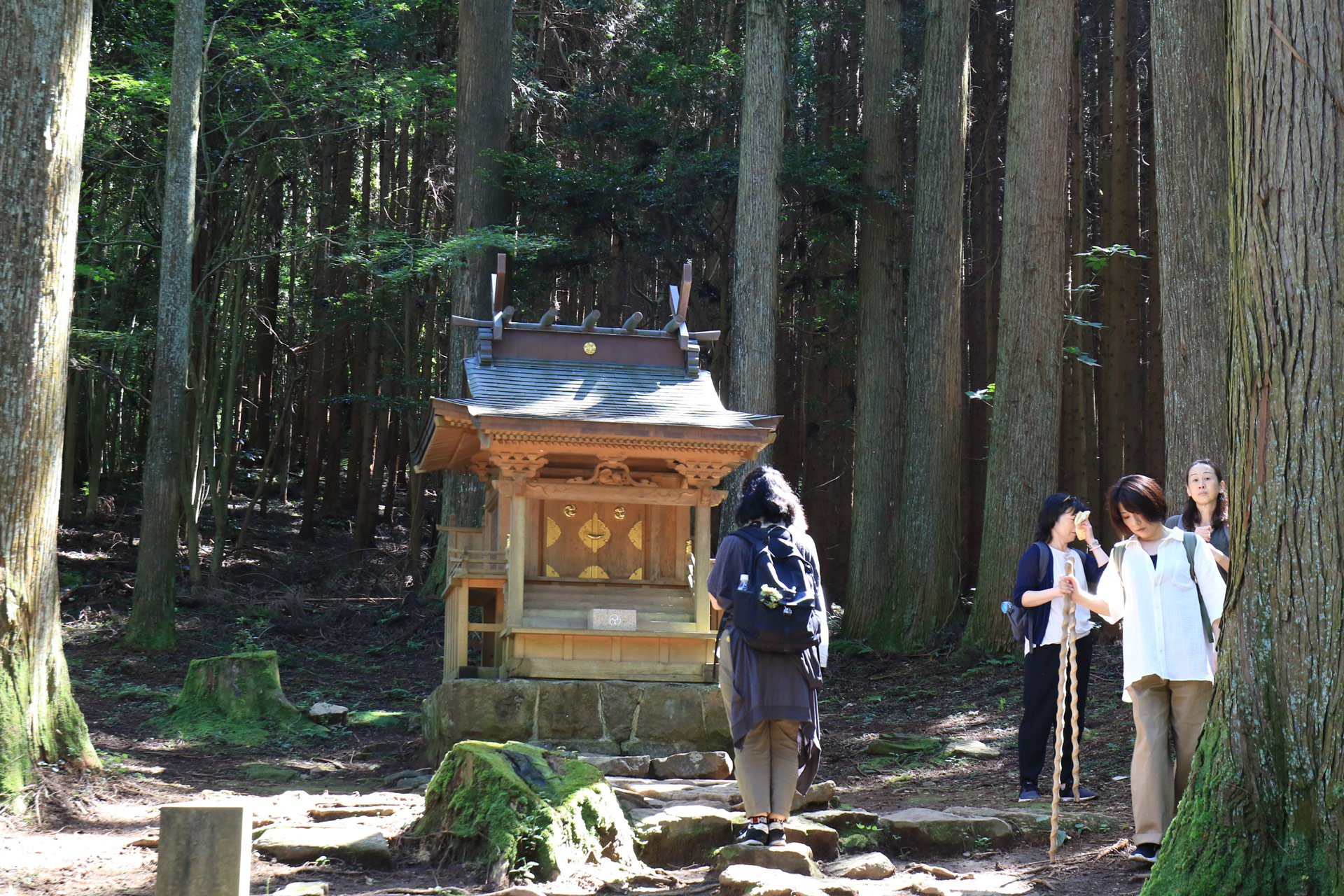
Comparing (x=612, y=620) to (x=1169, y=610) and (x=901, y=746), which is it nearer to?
(x=901, y=746)

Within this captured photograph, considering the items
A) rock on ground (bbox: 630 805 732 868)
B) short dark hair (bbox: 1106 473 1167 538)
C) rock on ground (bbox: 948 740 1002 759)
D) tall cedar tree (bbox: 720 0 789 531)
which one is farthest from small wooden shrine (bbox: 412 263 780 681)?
tall cedar tree (bbox: 720 0 789 531)

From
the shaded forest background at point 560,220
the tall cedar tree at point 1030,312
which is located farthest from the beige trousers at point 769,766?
the shaded forest background at point 560,220

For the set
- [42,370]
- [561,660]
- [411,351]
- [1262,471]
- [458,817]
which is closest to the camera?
[1262,471]

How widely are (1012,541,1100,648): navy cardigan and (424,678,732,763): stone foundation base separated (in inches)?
112

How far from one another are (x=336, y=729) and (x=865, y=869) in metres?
7.08

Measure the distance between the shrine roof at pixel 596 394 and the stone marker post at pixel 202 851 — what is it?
5.29 m

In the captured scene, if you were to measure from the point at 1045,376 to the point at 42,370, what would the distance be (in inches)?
419

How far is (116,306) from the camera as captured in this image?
19.3 metres

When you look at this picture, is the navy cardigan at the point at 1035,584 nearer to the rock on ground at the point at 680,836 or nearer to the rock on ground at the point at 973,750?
the rock on ground at the point at 680,836

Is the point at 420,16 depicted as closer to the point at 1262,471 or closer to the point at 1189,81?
the point at 1189,81

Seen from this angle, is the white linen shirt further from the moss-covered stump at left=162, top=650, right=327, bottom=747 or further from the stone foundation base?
the moss-covered stump at left=162, top=650, right=327, bottom=747

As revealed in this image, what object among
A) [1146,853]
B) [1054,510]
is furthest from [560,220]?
[1146,853]

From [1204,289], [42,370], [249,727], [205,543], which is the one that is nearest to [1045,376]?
[1204,289]

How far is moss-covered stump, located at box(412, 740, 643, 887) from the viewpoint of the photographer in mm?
4957
